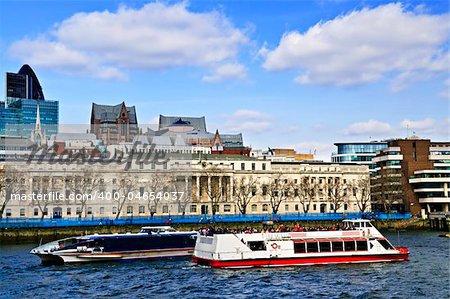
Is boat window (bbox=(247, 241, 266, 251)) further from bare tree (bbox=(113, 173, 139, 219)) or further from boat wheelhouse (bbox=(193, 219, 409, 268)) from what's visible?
bare tree (bbox=(113, 173, 139, 219))

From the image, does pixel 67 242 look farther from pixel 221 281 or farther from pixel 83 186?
pixel 83 186

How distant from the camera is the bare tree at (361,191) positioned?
5939 inches

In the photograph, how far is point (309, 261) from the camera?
6556cm

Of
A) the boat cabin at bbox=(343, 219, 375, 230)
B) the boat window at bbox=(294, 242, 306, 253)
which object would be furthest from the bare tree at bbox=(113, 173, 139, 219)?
the boat window at bbox=(294, 242, 306, 253)

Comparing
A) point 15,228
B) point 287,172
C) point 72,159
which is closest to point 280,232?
point 15,228

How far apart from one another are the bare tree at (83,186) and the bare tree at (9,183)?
912cm

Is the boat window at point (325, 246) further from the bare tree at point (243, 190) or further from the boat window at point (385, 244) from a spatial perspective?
the bare tree at point (243, 190)

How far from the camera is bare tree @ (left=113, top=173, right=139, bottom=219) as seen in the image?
133 m

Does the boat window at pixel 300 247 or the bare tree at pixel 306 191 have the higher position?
the bare tree at pixel 306 191

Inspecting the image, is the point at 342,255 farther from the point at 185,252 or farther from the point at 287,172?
the point at 287,172

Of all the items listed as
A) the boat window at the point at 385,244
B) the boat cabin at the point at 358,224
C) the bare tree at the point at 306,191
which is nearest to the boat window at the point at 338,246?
the boat cabin at the point at 358,224

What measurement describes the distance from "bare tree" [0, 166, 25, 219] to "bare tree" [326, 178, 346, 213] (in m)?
69.8

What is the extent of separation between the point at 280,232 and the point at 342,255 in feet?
22.5

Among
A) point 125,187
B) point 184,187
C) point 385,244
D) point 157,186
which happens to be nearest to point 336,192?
point 184,187
